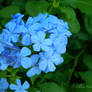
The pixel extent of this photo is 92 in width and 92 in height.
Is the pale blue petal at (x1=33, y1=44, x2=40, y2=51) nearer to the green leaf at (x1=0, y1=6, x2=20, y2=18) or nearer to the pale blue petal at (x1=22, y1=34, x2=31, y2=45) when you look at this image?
the pale blue petal at (x1=22, y1=34, x2=31, y2=45)

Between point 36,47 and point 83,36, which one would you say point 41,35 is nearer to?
point 36,47

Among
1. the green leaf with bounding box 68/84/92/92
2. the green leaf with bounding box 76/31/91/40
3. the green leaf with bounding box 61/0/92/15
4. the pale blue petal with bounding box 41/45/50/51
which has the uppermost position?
the green leaf with bounding box 61/0/92/15

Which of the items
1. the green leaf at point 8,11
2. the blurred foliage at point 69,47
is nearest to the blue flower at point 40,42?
the blurred foliage at point 69,47

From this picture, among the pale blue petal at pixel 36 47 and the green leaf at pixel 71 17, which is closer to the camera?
the pale blue petal at pixel 36 47

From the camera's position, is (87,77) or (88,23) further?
(88,23)

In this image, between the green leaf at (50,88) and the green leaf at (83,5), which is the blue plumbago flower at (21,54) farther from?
the green leaf at (83,5)

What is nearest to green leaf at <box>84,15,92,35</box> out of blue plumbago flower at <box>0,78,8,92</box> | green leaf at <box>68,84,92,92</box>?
green leaf at <box>68,84,92,92</box>

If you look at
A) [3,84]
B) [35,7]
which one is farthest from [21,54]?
[35,7]
